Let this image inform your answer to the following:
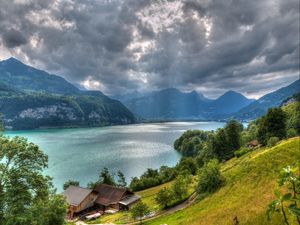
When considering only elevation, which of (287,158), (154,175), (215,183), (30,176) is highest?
(30,176)

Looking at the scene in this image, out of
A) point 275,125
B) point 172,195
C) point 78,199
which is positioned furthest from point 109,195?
point 275,125

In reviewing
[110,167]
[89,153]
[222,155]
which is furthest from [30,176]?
[89,153]

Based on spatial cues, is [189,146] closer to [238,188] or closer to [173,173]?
[173,173]

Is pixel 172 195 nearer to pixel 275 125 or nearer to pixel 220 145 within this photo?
pixel 275 125

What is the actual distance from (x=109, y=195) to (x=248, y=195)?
57.8 meters

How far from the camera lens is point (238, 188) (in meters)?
39.9

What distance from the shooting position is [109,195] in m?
83.9

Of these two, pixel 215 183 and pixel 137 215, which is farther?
pixel 137 215

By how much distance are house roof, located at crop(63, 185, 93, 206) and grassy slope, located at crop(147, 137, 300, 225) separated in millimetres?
45751

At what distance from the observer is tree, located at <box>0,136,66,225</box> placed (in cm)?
2495

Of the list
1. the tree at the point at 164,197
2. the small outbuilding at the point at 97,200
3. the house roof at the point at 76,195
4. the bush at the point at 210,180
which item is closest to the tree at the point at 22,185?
the bush at the point at 210,180

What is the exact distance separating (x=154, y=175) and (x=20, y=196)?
8289 cm

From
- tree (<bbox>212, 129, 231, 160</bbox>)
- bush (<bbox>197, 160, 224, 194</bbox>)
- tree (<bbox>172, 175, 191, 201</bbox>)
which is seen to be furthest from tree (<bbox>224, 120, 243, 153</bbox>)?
bush (<bbox>197, 160, 224, 194</bbox>)

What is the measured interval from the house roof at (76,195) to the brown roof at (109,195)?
16.0ft
